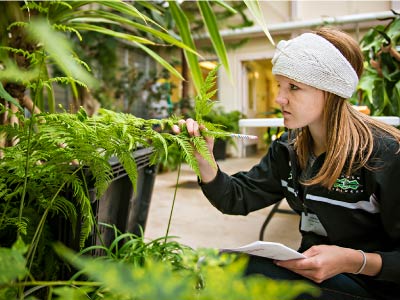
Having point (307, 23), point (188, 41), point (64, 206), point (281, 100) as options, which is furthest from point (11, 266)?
point (307, 23)

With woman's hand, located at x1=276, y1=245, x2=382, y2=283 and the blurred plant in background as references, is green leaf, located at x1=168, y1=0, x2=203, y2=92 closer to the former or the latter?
woman's hand, located at x1=276, y1=245, x2=382, y2=283

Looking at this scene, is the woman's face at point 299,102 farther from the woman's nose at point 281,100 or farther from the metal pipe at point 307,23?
the metal pipe at point 307,23

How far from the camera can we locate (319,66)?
82 centimetres

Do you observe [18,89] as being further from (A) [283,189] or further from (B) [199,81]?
(A) [283,189]

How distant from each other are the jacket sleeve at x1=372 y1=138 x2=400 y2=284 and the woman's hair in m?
0.04

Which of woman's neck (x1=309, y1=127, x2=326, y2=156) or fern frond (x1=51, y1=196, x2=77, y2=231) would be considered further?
woman's neck (x1=309, y1=127, x2=326, y2=156)

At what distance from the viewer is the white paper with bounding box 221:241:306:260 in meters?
0.68

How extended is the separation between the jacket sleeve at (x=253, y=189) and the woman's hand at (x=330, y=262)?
0.27 m

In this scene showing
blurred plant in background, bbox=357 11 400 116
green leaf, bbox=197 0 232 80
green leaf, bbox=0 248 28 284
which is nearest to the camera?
green leaf, bbox=0 248 28 284

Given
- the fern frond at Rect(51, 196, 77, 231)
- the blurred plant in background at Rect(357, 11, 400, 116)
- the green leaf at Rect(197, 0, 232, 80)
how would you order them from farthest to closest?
the blurred plant in background at Rect(357, 11, 400, 116), the green leaf at Rect(197, 0, 232, 80), the fern frond at Rect(51, 196, 77, 231)

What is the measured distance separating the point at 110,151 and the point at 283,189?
592mm

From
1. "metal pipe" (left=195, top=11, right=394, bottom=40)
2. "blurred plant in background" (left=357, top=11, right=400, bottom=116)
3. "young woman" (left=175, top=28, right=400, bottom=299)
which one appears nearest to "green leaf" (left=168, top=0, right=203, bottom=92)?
"young woman" (left=175, top=28, right=400, bottom=299)

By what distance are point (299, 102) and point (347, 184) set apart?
22 centimetres

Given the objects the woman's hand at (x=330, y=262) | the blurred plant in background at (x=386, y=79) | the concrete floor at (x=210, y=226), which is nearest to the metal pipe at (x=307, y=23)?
the blurred plant in background at (x=386, y=79)
